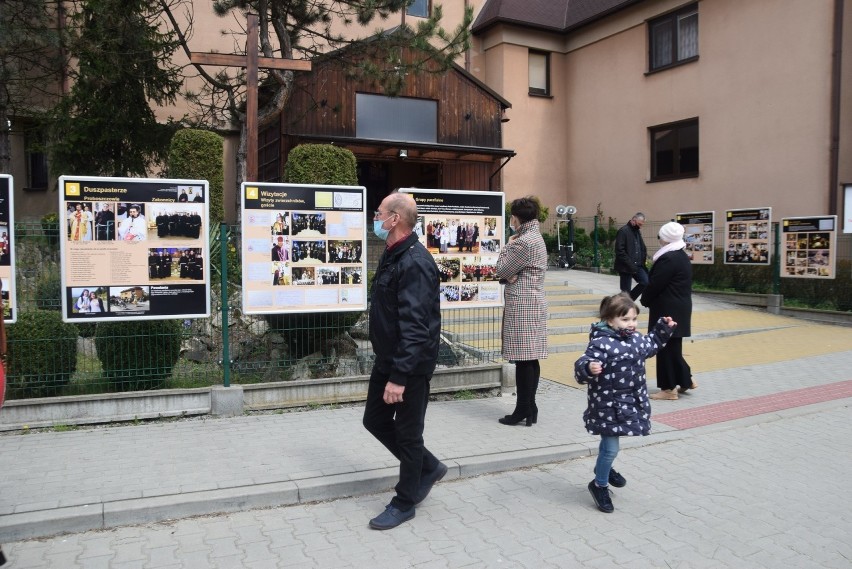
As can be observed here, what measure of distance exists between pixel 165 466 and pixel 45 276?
88.2 inches

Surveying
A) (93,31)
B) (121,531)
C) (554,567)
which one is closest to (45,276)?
(121,531)

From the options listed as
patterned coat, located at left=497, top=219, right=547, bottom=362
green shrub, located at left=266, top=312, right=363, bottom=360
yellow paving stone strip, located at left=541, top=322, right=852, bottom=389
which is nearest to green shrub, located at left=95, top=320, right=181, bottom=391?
green shrub, located at left=266, top=312, right=363, bottom=360

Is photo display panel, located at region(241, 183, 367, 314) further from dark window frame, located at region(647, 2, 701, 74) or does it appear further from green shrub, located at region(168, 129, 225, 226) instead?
dark window frame, located at region(647, 2, 701, 74)

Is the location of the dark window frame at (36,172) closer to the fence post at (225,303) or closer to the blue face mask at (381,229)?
the fence post at (225,303)

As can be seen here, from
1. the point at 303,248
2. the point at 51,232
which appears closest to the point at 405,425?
the point at 303,248

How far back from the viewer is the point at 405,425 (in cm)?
386

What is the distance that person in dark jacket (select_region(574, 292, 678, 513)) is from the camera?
13.3 feet

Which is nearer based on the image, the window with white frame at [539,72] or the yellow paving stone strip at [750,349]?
the yellow paving stone strip at [750,349]

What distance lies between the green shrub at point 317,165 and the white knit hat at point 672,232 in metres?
3.59

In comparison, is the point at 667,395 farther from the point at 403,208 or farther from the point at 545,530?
the point at 403,208

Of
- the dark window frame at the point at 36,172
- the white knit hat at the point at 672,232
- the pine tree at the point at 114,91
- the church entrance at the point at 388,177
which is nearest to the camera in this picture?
the white knit hat at the point at 672,232

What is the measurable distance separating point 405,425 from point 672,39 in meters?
18.8

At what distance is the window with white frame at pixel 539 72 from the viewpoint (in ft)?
73.6

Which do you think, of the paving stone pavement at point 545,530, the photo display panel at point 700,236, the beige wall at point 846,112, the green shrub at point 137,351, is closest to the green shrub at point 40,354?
the green shrub at point 137,351
